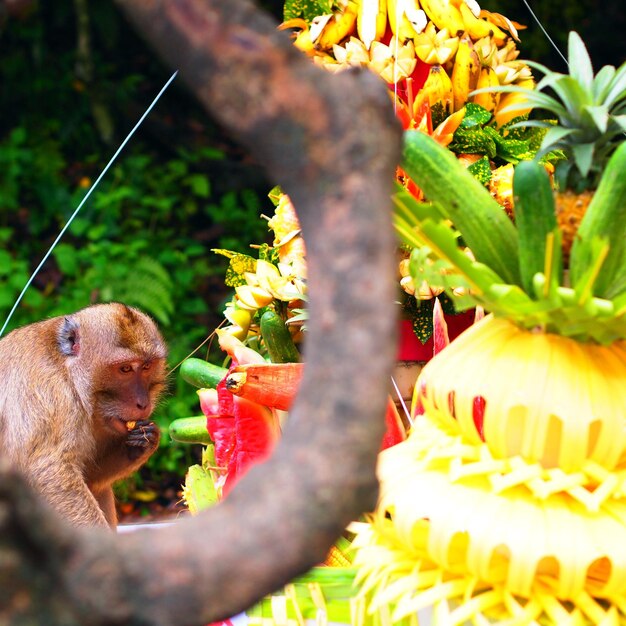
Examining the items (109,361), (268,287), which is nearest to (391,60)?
(268,287)

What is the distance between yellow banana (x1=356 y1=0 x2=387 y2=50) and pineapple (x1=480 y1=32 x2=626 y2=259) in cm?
64

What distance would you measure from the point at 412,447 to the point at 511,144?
76 cm

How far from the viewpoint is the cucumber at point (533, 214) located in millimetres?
1168

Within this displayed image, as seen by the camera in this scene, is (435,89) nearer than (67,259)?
Yes

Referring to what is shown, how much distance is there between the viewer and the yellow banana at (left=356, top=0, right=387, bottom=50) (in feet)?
6.07

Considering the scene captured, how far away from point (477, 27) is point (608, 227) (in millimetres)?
866

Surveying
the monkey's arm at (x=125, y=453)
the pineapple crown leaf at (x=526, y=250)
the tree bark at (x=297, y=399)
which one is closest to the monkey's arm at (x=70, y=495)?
the monkey's arm at (x=125, y=453)

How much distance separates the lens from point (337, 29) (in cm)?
189

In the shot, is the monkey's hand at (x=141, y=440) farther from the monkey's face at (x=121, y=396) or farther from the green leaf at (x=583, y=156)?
the green leaf at (x=583, y=156)

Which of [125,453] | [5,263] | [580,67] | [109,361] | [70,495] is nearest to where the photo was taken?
[580,67]

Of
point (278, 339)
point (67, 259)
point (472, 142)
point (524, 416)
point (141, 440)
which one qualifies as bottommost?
point (67, 259)

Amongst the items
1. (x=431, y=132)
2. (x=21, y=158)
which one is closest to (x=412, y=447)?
(x=431, y=132)

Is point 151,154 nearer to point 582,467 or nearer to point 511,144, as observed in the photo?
point 511,144

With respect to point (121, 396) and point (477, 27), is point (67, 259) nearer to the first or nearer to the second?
point (121, 396)
